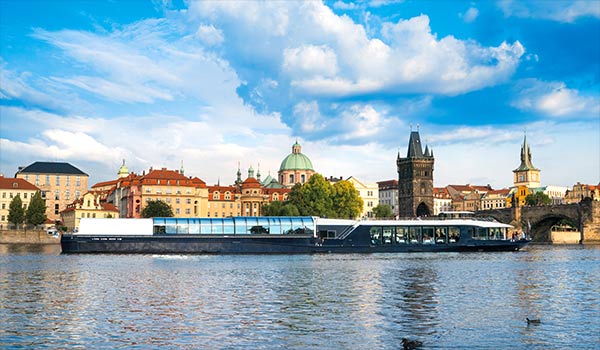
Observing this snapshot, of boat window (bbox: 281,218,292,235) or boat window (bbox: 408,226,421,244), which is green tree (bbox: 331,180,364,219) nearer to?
boat window (bbox: 408,226,421,244)

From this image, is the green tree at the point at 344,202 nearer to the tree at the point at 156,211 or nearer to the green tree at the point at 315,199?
the green tree at the point at 315,199

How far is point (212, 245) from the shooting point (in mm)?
79938

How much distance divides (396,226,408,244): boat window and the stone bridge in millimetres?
56514

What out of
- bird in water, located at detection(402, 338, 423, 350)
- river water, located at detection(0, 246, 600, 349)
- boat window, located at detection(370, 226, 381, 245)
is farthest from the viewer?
boat window, located at detection(370, 226, 381, 245)

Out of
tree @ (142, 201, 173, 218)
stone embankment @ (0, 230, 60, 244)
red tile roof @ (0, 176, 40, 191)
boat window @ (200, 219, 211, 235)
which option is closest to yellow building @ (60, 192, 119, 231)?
red tile roof @ (0, 176, 40, 191)

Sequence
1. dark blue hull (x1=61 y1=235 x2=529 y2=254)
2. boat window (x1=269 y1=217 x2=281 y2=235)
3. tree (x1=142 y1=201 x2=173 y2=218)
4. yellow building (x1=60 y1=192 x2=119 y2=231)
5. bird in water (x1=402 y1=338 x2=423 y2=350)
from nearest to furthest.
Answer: bird in water (x1=402 y1=338 x2=423 y2=350)
dark blue hull (x1=61 y1=235 x2=529 y2=254)
boat window (x1=269 y1=217 x2=281 y2=235)
tree (x1=142 y1=201 x2=173 y2=218)
yellow building (x1=60 y1=192 x2=119 y2=231)

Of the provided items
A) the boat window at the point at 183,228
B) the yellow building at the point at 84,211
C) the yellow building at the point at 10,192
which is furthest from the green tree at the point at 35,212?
the boat window at the point at 183,228

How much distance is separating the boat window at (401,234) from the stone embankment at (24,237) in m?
81.8

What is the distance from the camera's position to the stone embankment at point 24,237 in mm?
141000

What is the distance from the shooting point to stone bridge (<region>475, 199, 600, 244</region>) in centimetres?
13575

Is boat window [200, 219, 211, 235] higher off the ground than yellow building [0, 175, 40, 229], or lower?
lower

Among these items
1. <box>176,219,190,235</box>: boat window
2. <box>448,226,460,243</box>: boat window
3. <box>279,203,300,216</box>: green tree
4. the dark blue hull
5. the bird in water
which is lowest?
the bird in water

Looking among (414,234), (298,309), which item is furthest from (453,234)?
(298,309)

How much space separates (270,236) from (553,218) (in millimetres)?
81304
